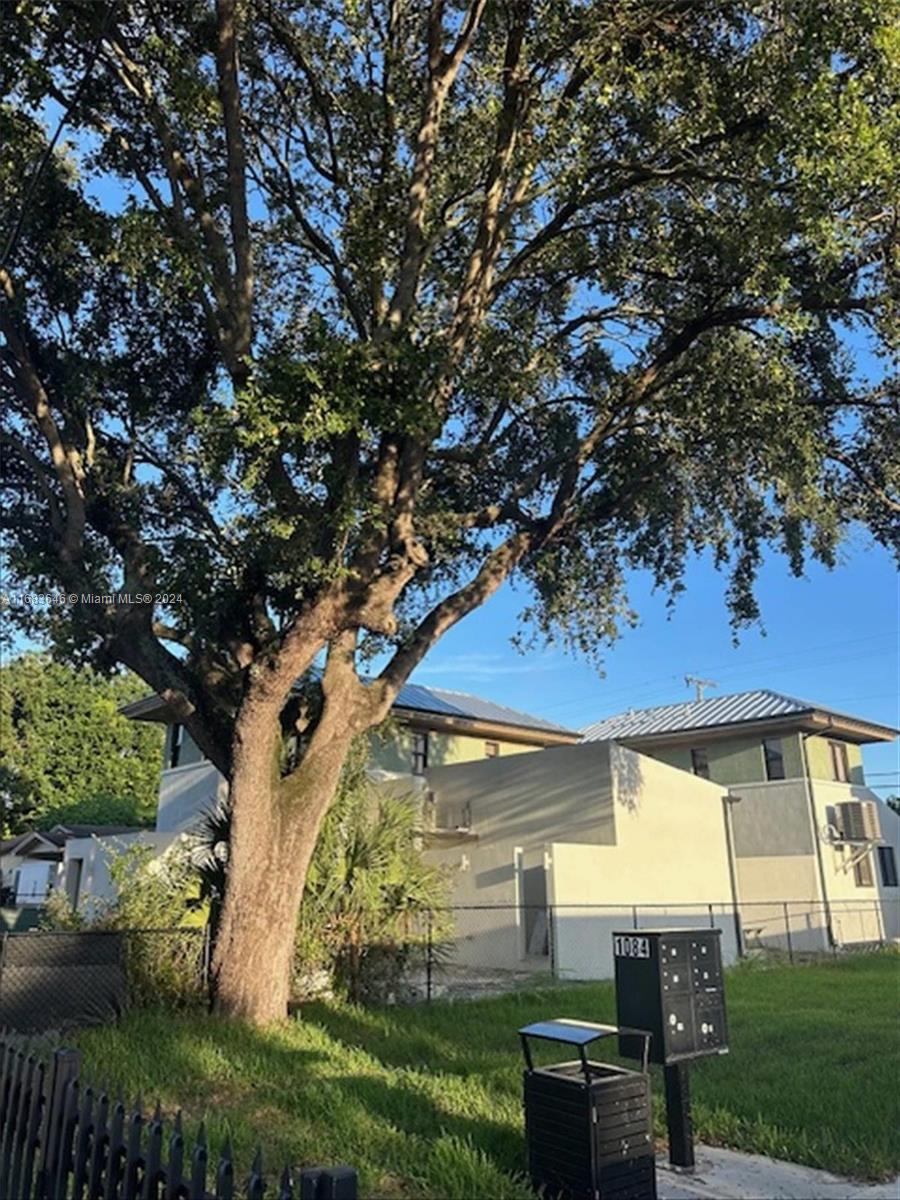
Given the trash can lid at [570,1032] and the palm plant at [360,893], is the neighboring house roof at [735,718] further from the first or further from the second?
the trash can lid at [570,1032]

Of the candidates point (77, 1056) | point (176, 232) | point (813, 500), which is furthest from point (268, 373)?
point (813, 500)

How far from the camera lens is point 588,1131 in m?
4.64

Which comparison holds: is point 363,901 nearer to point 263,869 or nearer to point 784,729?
point 263,869

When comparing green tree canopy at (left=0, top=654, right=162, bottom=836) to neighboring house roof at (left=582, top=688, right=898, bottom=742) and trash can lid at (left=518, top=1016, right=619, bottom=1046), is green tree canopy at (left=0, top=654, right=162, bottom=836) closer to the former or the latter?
neighboring house roof at (left=582, top=688, right=898, bottom=742)

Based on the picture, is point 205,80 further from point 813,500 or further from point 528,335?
point 813,500

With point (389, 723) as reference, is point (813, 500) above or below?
above

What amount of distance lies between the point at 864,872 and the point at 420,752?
45.7 feet

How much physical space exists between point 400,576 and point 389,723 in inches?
195

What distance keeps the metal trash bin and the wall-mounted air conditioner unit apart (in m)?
23.7

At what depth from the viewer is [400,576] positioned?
10125mm

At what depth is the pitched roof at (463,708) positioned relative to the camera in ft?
81.3

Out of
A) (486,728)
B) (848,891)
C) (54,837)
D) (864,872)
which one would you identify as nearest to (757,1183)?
(486,728)

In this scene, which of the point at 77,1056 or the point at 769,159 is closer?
the point at 77,1056

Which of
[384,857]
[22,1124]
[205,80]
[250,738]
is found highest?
[205,80]
